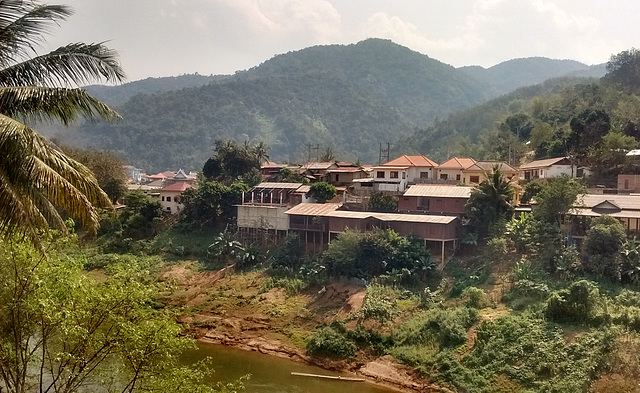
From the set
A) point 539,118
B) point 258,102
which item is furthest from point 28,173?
point 258,102

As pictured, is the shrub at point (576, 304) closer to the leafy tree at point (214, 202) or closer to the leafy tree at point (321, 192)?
the leafy tree at point (321, 192)

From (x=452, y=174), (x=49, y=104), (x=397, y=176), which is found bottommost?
(x=397, y=176)

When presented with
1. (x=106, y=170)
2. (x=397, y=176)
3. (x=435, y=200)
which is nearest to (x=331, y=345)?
(x=435, y=200)

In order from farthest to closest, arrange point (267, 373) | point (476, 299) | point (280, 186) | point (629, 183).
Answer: point (280, 186) < point (629, 183) < point (476, 299) < point (267, 373)

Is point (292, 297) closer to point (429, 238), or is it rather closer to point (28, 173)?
point (429, 238)

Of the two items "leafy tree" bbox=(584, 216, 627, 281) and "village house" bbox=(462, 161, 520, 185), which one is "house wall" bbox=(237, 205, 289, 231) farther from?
"leafy tree" bbox=(584, 216, 627, 281)

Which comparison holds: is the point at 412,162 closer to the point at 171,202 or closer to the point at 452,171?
the point at 452,171
